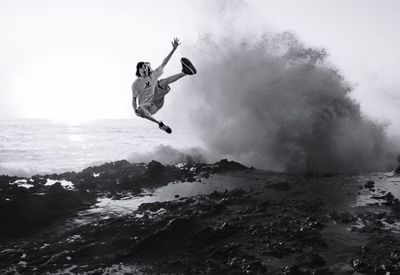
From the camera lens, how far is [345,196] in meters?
11.0

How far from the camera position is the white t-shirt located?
4.59 m

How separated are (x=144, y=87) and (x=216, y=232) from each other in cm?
505

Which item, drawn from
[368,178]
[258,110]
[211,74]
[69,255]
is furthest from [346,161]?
[69,255]

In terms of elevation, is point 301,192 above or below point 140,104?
below

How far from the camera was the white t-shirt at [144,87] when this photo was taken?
181 inches

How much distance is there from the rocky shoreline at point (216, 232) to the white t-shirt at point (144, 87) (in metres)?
4.04

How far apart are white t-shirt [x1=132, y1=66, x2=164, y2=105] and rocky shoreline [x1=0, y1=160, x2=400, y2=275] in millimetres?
4042

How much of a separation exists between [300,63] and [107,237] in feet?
52.6

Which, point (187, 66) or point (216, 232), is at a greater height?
point (187, 66)

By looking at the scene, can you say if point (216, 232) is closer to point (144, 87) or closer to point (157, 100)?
point (157, 100)

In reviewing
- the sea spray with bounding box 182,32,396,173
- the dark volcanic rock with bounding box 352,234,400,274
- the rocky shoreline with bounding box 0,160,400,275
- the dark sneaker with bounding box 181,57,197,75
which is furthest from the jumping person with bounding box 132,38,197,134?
the sea spray with bounding box 182,32,396,173

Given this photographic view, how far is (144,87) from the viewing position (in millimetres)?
4641

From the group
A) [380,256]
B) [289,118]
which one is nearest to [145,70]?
[380,256]

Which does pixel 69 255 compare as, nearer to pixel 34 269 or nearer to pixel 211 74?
pixel 34 269
